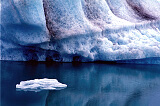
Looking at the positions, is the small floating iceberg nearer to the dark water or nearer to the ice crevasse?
the dark water

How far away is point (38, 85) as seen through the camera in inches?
146

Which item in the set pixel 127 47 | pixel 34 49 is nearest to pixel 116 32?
pixel 127 47

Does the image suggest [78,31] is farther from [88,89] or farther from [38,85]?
[38,85]

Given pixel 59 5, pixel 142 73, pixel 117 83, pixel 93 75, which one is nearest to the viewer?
pixel 117 83

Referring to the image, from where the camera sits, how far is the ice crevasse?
5.87 m

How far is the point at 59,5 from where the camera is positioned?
6.32 metres

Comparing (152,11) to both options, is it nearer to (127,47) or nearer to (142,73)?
(127,47)

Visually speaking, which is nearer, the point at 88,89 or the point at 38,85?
the point at 38,85

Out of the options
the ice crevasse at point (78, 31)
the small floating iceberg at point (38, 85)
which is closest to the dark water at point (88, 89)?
the small floating iceberg at point (38, 85)

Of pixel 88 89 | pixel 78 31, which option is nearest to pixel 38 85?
pixel 88 89

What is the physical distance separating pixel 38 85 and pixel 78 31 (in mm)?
2889

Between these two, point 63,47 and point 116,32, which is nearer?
point 63,47

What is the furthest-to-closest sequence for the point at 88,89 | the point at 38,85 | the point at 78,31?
the point at 78,31 < the point at 88,89 < the point at 38,85

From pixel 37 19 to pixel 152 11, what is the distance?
12.3 feet
